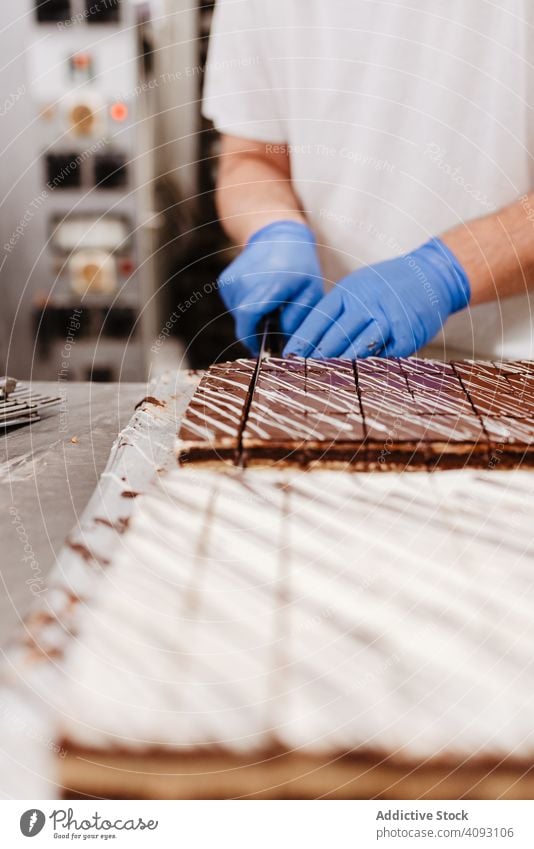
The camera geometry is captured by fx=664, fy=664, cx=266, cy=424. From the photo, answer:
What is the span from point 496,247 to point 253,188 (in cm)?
72

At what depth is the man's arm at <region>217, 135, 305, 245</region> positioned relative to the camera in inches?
75.0

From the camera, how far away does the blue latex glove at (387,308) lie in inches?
62.2

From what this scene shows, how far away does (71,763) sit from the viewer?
669 millimetres

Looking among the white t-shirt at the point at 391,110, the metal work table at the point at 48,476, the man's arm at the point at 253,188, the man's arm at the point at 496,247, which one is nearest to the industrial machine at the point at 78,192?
the man's arm at the point at 253,188

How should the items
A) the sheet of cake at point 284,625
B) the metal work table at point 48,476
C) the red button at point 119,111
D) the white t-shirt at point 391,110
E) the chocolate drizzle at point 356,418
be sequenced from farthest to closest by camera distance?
the red button at point 119,111
the white t-shirt at point 391,110
the chocolate drizzle at point 356,418
the metal work table at point 48,476
the sheet of cake at point 284,625

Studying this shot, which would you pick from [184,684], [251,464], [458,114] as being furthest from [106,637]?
[458,114]

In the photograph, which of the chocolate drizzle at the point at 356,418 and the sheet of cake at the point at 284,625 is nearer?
the sheet of cake at the point at 284,625

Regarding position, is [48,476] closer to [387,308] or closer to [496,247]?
[387,308]

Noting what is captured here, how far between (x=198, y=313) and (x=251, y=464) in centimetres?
395

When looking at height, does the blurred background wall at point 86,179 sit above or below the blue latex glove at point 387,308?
above

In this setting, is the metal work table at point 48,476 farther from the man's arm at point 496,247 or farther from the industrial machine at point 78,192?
the industrial machine at point 78,192

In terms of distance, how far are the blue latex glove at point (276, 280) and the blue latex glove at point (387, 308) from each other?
0.09 metres

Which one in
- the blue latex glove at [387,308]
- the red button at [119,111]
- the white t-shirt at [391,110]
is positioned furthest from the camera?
the red button at [119,111]
